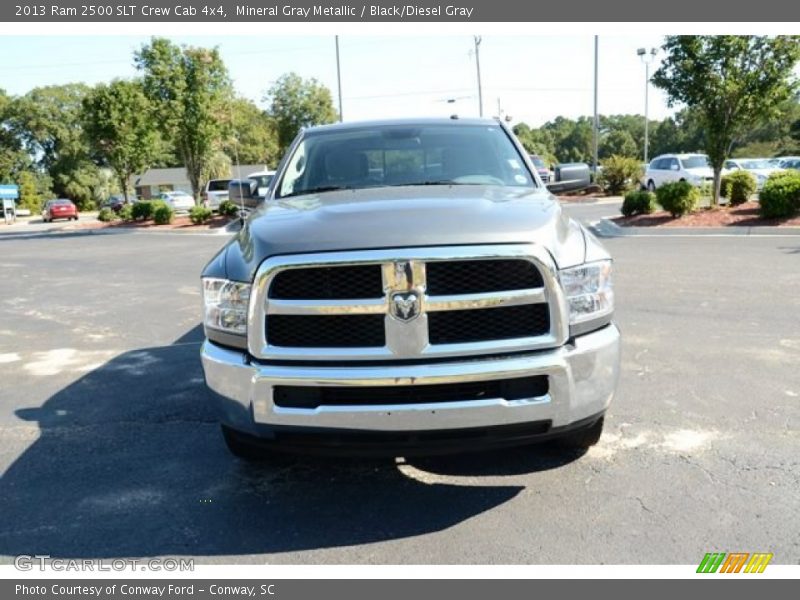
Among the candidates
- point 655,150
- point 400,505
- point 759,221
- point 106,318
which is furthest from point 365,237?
point 655,150

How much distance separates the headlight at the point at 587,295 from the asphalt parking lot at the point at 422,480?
89cm

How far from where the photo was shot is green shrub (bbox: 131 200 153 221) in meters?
26.5

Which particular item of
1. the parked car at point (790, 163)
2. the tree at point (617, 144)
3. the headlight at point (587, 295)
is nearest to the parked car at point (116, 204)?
the parked car at point (790, 163)

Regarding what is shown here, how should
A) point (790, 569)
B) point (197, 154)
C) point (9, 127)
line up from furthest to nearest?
1. point (9, 127)
2. point (197, 154)
3. point (790, 569)

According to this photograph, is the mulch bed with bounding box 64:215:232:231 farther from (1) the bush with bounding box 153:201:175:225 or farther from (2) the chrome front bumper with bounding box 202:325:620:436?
(2) the chrome front bumper with bounding box 202:325:620:436

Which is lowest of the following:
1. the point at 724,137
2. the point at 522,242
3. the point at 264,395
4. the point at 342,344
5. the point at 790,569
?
the point at 790,569

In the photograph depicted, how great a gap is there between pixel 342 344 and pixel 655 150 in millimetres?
94597

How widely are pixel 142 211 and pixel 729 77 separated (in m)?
21.8

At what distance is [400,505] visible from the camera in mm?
3164

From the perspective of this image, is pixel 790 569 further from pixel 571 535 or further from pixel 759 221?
pixel 759 221

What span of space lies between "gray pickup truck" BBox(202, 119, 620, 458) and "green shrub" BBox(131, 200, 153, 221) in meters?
25.5

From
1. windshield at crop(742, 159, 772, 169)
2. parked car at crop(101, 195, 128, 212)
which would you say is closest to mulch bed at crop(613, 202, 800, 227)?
windshield at crop(742, 159, 772, 169)

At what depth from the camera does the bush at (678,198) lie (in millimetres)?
14992

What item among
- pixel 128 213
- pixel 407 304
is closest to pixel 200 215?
pixel 128 213
